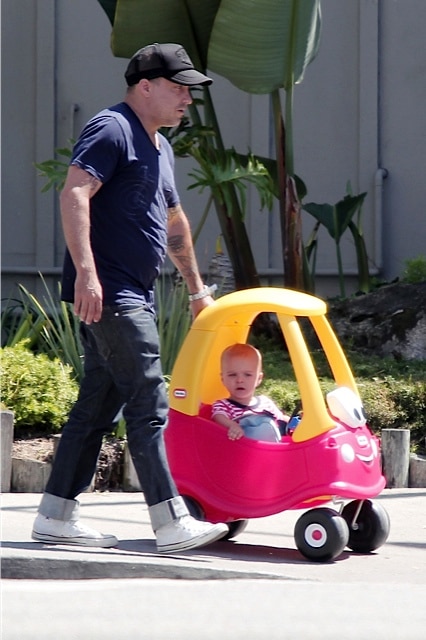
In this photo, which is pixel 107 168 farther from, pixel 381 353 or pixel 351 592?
pixel 381 353

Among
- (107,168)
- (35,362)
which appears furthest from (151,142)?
(35,362)

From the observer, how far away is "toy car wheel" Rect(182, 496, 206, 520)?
17.7 feet

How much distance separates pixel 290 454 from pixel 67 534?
99cm

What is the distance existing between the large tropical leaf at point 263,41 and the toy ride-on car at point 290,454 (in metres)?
3.68

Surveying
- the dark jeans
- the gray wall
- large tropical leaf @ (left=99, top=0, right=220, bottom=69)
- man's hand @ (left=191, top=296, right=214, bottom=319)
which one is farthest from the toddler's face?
the gray wall

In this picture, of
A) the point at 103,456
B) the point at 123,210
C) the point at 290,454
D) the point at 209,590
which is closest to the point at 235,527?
the point at 290,454

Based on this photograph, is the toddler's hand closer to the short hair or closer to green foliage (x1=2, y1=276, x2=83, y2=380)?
the short hair

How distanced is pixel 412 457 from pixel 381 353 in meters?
2.14

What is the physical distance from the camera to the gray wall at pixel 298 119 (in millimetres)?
10922

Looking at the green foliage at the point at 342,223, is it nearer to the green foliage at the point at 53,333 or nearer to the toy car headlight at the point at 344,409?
the green foliage at the point at 53,333

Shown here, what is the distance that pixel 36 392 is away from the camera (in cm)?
704

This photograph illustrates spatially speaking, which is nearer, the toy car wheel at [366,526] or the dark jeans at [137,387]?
the dark jeans at [137,387]

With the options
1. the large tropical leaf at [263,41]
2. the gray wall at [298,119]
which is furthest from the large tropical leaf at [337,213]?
the large tropical leaf at [263,41]

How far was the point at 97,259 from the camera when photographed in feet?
16.6
